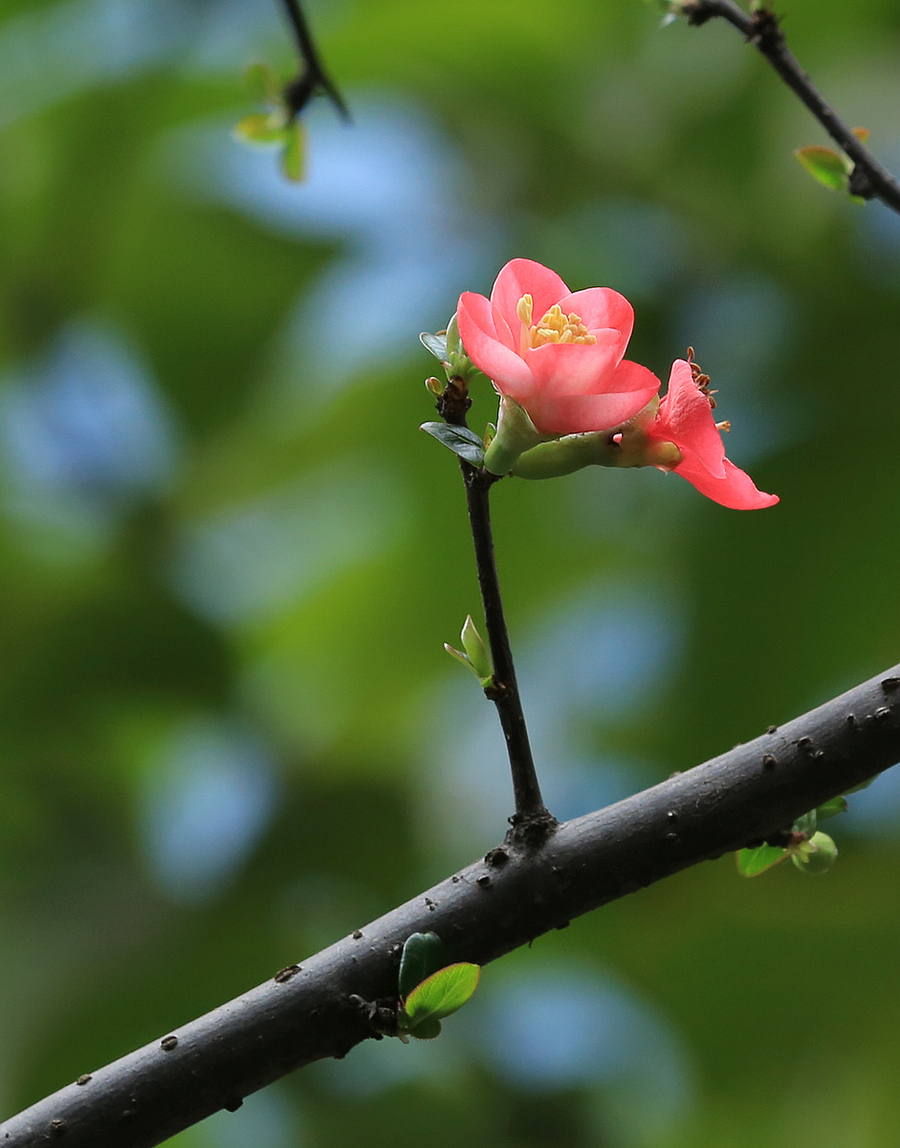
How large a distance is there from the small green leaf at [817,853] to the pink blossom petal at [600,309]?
208 millimetres

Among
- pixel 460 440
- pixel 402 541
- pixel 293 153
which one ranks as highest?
pixel 402 541

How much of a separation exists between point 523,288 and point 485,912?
0.19m

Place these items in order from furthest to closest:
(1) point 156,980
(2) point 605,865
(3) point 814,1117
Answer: (1) point 156,980 → (3) point 814,1117 → (2) point 605,865

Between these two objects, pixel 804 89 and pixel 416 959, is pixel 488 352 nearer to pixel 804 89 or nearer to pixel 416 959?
pixel 416 959

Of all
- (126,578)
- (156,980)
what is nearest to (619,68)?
(126,578)

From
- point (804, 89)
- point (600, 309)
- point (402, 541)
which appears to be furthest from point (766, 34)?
point (402, 541)

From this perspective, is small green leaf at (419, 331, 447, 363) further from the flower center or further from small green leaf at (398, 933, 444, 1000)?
small green leaf at (398, 933, 444, 1000)

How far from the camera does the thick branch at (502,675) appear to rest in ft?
0.89

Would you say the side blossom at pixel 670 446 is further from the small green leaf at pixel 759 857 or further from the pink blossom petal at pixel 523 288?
the small green leaf at pixel 759 857

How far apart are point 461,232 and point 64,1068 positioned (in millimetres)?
1539

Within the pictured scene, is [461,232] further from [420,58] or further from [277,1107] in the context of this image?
[277,1107]

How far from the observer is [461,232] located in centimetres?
177

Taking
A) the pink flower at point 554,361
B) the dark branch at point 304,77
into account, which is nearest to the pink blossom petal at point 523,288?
the pink flower at point 554,361

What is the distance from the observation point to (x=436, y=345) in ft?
0.93
